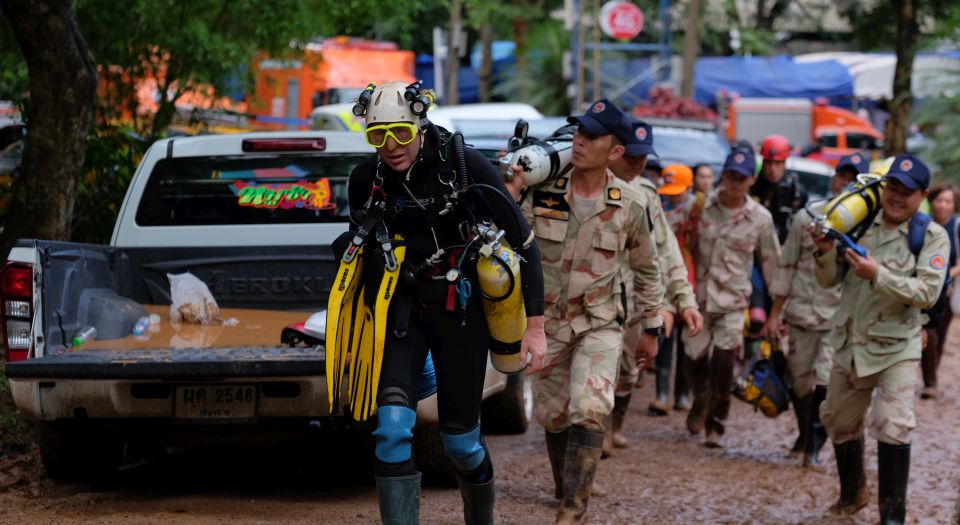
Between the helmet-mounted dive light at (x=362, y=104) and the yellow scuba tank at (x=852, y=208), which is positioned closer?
the helmet-mounted dive light at (x=362, y=104)

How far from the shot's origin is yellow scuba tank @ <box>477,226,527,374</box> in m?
5.20

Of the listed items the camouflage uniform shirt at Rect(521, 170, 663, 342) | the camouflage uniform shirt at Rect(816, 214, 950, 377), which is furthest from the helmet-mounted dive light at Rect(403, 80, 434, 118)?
the camouflage uniform shirt at Rect(816, 214, 950, 377)

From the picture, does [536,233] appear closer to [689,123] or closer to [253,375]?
[253,375]

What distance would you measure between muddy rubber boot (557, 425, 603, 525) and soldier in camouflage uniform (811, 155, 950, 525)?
143cm

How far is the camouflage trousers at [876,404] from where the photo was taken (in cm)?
660

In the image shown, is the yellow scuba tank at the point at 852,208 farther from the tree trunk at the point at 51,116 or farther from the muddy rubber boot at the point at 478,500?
the tree trunk at the point at 51,116

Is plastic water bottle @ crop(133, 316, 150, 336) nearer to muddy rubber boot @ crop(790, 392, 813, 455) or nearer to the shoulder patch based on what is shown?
the shoulder patch

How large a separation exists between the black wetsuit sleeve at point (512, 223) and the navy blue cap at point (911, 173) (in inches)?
82.9

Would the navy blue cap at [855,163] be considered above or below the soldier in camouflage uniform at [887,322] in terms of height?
above

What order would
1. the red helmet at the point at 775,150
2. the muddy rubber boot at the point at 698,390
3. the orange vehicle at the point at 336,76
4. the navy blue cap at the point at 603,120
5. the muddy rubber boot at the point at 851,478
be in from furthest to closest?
the orange vehicle at the point at 336,76 < the red helmet at the point at 775,150 < the muddy rubber boot at the point at 698,390 < the muddy rubber boot at the point at 851,478 < the navy blue cap at the point at 603,120

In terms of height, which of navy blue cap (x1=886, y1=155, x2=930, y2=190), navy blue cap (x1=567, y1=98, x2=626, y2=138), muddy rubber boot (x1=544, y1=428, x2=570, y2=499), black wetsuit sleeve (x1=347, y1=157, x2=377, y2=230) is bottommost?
muddy rubber boot (x1=544, y1=428, x2=570, y2=499)

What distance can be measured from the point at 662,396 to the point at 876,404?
13.2ft

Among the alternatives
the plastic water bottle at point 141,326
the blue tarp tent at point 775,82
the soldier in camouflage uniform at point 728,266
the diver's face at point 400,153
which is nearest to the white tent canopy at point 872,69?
the blue tarp tent at point 775,82

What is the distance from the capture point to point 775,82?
111 ft
